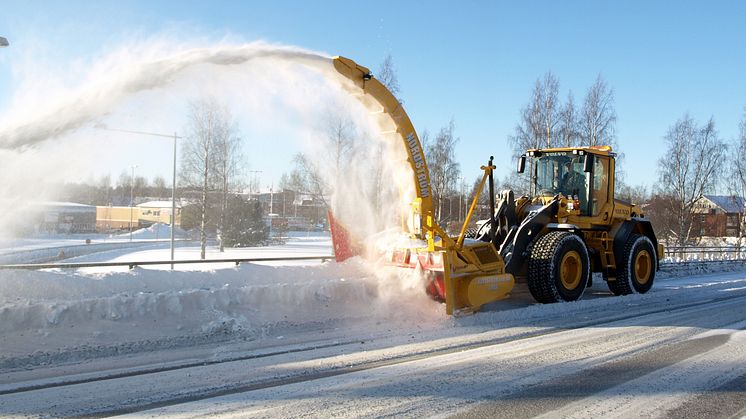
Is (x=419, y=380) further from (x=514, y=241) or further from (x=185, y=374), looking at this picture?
(x=514, y=241)

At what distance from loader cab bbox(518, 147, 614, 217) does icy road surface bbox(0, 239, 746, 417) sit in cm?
202

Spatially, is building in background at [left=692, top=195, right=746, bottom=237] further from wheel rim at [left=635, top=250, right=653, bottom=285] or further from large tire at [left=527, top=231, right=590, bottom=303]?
large tire at [left=527, top=231, right=590, bottom=303]

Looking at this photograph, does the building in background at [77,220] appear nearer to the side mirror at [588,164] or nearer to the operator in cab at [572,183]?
the operator in cab at [572,183]

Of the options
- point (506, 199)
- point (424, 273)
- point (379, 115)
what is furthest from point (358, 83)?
point (506, 199)

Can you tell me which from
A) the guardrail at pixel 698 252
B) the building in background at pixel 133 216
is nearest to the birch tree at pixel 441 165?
the guardrail at pixel 698 252

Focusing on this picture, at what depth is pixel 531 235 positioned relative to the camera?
1048 cm

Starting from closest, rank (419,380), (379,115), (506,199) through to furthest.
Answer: (419,380) < (379,115) < (506,199)

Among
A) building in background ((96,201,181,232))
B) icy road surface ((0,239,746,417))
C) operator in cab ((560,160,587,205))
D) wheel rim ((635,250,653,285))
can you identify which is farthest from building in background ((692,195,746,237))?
building in background ((96,201,181,232))

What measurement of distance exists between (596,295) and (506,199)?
3.28 m

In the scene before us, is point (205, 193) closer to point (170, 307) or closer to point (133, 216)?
point (170, 307)

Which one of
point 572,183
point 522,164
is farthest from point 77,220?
point 572,183

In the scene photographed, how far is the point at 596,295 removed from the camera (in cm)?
1204

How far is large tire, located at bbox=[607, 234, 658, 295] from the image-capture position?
37.7 ft

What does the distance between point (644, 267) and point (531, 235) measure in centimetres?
364
